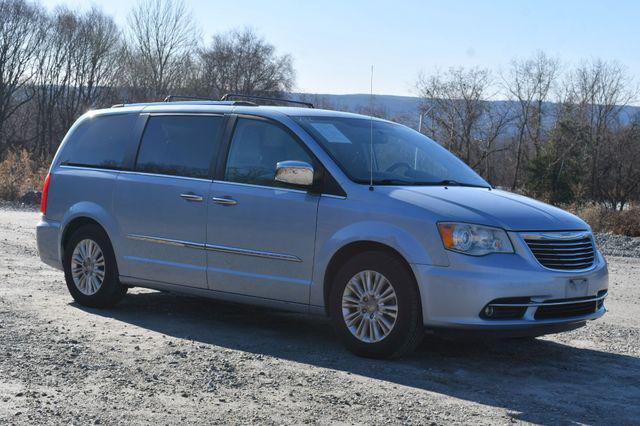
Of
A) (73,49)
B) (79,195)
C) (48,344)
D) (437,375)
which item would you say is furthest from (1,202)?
(73,49)

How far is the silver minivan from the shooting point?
6320mm

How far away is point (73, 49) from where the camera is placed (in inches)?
3068

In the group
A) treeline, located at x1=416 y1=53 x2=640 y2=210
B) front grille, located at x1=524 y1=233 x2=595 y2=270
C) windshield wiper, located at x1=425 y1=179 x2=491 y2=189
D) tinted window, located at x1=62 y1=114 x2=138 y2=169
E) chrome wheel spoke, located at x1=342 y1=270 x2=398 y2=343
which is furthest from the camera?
treeline, located at x1=416 y1=53 x2=640 y2=210

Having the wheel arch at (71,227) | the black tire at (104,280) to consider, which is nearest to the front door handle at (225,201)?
the black tire at (104,280)

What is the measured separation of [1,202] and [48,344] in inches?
819

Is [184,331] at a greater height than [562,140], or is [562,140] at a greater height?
[562,140]

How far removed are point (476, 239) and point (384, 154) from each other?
139 centimetres

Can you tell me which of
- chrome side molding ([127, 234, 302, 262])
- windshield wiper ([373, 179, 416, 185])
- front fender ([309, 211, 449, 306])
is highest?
windshield wiper ([373, 179, 416, 185])

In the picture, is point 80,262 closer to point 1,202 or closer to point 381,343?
point 381,343

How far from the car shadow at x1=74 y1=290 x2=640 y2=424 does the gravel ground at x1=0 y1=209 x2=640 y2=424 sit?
0.01 m

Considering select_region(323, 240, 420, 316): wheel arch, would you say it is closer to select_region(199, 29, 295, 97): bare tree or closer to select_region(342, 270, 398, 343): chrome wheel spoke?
select_region(342, 270, 398, 343): chrome wheel spoke

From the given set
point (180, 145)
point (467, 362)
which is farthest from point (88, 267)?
point (467, 362)

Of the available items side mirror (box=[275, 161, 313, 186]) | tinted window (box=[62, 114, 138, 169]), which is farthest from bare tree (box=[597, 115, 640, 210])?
side mirror (box=[275, 161, 313, 186])

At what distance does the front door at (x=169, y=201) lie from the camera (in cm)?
780
